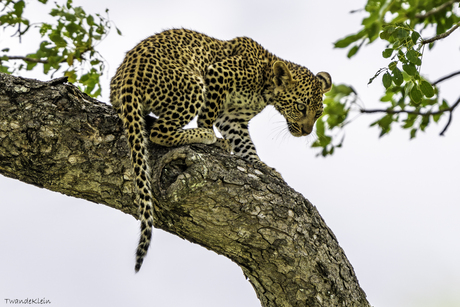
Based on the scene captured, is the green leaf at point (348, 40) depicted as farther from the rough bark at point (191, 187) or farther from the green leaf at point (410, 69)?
the rough bark at point (191, 187)

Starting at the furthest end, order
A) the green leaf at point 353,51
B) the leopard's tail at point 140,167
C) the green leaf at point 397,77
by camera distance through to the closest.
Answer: the leopard's tail at point 140,167
the green leaf at point 397,77
the green leaf at point 353,51

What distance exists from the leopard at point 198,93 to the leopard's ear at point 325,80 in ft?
0.07

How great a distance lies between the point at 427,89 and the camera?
11.5 feet

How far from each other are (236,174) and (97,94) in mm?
3103

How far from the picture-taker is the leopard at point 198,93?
5262 millimetres

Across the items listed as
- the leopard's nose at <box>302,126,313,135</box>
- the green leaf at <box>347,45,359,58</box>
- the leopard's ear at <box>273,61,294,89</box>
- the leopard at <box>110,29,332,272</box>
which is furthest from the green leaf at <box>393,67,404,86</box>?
the leopard's nose at <box>302,126,313,135</box>

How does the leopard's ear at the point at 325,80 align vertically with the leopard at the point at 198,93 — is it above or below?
above

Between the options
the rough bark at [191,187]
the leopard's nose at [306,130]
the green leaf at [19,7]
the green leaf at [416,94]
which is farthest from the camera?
the leopard's nose at [306,130]

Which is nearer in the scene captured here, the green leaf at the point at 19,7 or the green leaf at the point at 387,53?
the green leaf at the point at 387,53

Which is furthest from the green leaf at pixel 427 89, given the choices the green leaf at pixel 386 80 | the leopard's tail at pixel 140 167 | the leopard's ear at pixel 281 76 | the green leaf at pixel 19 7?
the green leaf at pixel 19 7

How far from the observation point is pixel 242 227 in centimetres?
509

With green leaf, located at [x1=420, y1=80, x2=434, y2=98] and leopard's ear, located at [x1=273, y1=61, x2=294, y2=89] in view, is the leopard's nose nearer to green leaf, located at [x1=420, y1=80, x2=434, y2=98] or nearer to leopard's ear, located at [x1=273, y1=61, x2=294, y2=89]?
leopard's ear, located at [x1=273, y1=61, x2=294, y2=89]

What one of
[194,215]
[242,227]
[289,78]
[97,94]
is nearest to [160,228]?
[194,215]

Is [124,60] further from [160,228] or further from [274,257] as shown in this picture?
[274,257]
